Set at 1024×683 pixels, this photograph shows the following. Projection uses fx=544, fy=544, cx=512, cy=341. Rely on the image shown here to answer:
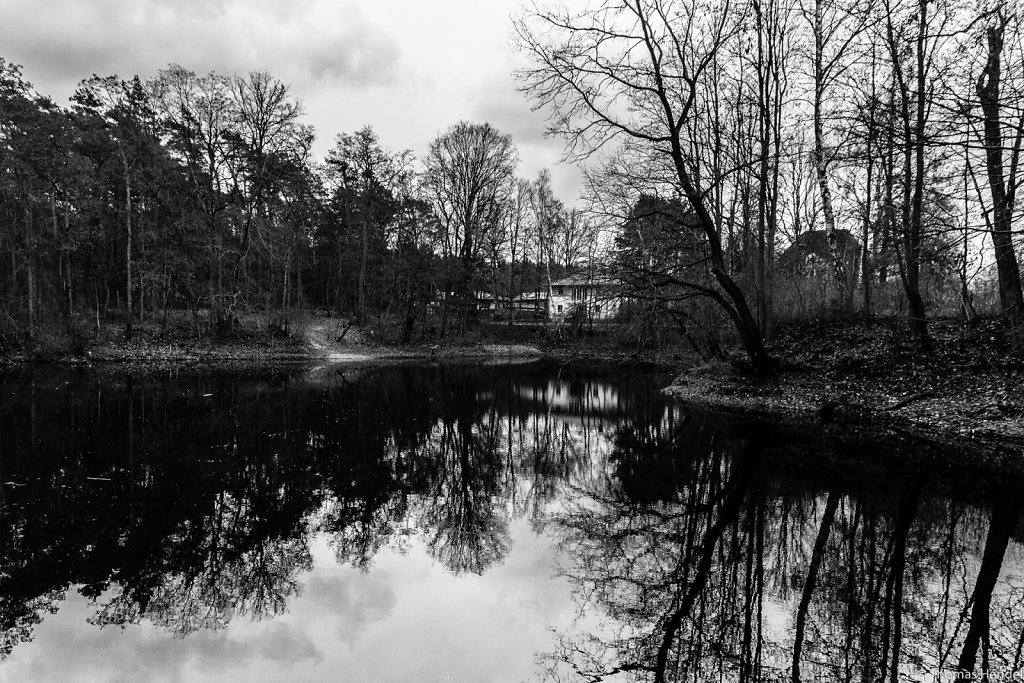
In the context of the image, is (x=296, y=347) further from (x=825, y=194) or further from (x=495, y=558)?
(x=495, y=558)

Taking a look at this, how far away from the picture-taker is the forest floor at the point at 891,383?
37.6 feet

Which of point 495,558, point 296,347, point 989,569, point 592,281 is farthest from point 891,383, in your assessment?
point 296,347

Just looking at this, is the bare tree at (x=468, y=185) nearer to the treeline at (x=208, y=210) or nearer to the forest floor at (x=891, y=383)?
the treeline at (x=208, y=210)

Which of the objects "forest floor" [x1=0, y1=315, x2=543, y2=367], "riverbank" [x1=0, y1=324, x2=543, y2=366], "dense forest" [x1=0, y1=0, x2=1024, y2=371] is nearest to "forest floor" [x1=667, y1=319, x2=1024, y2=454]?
"dense forest" [x1=0, y1=0, x2=1024, y2=371]

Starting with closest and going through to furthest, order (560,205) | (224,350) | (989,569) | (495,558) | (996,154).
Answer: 1. (989,569)
2. (495,558)
3. (996,154)
4. (224,350)
5. (560,205)

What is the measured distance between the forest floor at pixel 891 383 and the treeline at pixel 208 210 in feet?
23.8

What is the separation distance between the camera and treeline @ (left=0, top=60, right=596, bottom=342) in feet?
87.5

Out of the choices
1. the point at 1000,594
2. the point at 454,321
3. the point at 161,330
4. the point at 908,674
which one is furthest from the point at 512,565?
the point at 454,321

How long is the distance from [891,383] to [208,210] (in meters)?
33.6

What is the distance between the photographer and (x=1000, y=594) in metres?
5.09

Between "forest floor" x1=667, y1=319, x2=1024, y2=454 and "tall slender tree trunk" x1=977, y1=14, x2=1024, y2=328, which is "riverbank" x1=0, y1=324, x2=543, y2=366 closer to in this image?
"forest floor" x1=667, y1=319, x2=1024, y2=454

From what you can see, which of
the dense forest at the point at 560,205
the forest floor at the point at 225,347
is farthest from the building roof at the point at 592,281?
the forest floor at the point at 225,347

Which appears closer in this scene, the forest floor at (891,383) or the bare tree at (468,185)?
the forest floor at (891,383)

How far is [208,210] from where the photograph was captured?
3152 cm
